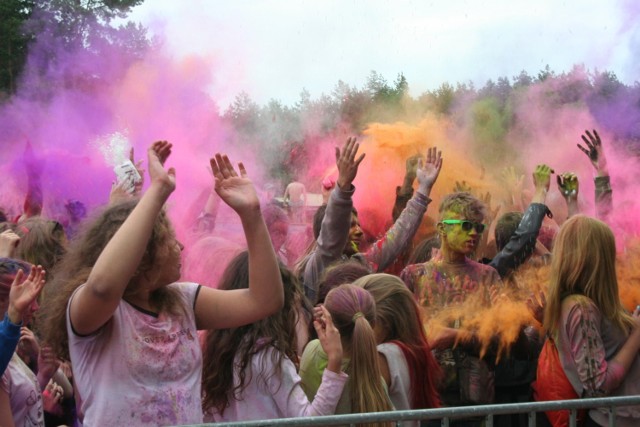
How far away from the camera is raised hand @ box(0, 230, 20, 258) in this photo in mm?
4562

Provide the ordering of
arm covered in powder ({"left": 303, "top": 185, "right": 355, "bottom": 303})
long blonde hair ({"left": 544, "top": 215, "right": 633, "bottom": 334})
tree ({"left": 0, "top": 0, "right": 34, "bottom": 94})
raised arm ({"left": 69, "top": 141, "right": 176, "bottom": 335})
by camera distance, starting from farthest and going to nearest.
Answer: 1. tree ({"left": 0, "top": 0, "right": 34, "bottom": 94})
2. arm covered in powder ({"left": 303, "top": 185, "right": 355, "bottom": 303})
3. long blonde hair ({"left": 544, "top": 215, "right": 633, "bottom": 334})
4. raised arm ({"left": 69, "top": 141, "right": 176, "bottom": 335})

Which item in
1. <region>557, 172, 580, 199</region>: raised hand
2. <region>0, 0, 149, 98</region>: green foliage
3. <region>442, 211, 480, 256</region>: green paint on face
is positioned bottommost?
<region>442, 211, 480, 256</region>: green paint on face

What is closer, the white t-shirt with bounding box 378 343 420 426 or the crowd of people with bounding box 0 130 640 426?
the crowd of people with bounding box 0 130 640 426

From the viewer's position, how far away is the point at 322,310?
12.3ft

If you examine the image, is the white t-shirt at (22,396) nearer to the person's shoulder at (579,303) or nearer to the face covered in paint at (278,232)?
the person's shoulder at (579,303)

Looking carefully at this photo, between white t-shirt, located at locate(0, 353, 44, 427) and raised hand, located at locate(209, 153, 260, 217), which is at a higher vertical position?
raised hand, located at locate(209, 153, 260, 217)

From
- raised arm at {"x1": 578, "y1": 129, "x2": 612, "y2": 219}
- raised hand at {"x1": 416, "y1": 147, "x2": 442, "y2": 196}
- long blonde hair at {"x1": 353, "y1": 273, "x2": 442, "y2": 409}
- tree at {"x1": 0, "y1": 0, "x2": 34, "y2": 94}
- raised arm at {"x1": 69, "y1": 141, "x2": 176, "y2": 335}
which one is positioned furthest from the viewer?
tree at {"x1": 0, "y1": 0, "x2": 34, "y2": 94}

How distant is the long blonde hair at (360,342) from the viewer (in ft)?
12.2

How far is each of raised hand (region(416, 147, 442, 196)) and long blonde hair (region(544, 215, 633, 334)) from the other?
1.47 m

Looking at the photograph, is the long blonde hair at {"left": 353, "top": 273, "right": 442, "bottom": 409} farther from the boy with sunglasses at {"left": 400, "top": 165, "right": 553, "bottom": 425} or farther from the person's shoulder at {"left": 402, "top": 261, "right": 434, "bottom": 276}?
the person's shoulder at {"left": 402, "top": 261, "right": 434, "bottom": 276}

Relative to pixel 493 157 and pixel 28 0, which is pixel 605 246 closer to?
pixel 493 157

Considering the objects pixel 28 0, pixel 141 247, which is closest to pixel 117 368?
pixel 141 247

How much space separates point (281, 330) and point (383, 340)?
26.2 inches

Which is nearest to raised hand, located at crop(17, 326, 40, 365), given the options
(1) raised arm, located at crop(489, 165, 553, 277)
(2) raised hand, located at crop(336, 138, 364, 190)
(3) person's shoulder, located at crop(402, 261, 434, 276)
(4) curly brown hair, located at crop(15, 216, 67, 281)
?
(4) curly brown hair, located at crop(15, 216, 67, 281)
